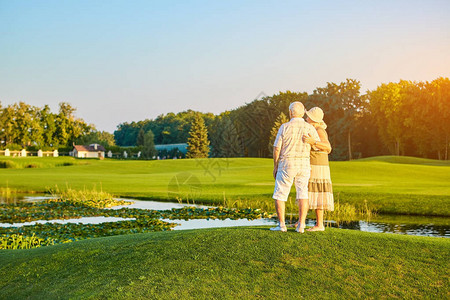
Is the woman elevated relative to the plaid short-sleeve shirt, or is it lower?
lower

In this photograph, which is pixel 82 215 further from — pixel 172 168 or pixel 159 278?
pixel 172 168

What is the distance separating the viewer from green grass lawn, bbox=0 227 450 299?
629cm

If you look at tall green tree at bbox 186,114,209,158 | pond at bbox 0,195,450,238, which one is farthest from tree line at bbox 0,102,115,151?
pond at bbox 0,195,450,238

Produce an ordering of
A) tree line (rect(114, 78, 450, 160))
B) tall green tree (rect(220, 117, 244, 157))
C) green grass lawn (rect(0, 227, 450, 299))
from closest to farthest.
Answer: green grass lawn (rect(0, 227, 450, 299)), tree line (rect(114, 78, 450, 160)), tall green tree (rect(220, 117, 244, 157))

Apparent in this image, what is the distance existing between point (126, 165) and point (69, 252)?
45439mm

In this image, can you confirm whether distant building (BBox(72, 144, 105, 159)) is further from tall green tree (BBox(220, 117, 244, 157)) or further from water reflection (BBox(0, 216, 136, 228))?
water reflection (BBox(0, 216, 136, 228))

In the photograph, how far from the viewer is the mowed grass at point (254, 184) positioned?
2092 centimetres

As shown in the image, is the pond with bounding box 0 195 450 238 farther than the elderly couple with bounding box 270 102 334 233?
Yes

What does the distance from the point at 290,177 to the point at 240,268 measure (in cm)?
204

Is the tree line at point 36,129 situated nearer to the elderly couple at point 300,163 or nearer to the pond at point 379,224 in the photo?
the pond at point 379,224

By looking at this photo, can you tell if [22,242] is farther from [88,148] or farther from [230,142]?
[88,148]

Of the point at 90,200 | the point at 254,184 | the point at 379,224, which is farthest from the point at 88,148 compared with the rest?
the point at 379,224

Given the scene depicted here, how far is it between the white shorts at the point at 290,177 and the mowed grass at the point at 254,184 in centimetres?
1244

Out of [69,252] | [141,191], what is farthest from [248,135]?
[69,252]
